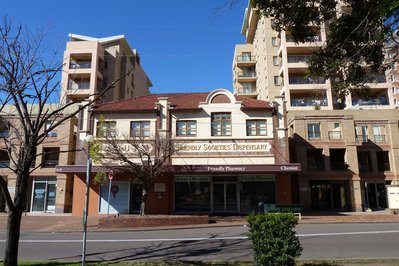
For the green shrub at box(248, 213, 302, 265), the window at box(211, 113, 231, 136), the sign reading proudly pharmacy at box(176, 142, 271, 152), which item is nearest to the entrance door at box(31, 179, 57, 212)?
the sign reading proudly pharmacy at box(176, 142, 271, 152)

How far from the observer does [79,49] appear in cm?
5159

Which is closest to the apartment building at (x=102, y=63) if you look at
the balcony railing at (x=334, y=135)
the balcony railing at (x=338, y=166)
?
the balcony railing at (x=334, y=135)

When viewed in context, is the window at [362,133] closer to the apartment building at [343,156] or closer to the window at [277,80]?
the apartment building at [343,156]

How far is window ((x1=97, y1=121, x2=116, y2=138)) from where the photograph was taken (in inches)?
1116

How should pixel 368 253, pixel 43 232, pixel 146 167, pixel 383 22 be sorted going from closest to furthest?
pixel 383 22
pixel 368 253
pixel 43 232
pixel 146 167

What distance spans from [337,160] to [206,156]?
48.3ft

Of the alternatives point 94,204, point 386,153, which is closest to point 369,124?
point 386,153

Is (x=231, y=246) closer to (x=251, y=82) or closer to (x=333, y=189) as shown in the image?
(x=333, y=189)

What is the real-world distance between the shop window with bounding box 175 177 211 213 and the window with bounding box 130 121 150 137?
437 centimetres

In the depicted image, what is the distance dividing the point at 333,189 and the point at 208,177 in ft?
45.4

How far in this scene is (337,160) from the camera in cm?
3562

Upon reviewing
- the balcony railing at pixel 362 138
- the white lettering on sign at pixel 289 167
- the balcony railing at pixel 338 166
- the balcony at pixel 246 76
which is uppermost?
the balcony at pixel 246 76

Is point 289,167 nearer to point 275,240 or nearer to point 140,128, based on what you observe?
point 140,128

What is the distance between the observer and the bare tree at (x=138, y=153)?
2389cm
